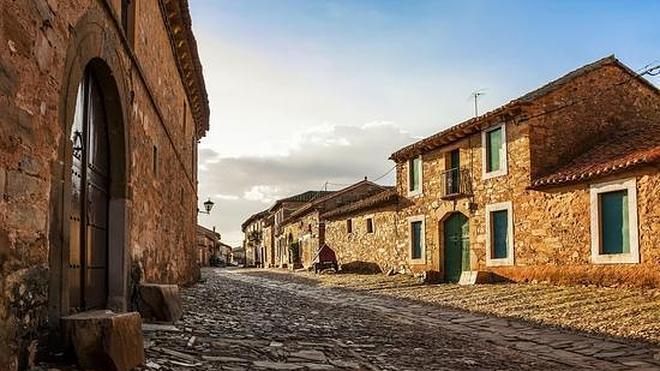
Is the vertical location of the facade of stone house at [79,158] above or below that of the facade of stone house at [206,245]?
above

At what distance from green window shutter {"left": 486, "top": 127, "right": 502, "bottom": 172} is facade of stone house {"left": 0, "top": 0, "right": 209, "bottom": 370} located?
32.4ft

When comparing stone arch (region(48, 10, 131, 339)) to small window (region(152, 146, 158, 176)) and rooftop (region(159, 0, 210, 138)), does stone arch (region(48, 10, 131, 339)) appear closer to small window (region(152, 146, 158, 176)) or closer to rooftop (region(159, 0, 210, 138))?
small window (region(152, 146, 158, 176))

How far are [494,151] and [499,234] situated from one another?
238 centimetres

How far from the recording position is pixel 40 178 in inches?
154

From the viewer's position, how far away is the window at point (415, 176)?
72.5 ft

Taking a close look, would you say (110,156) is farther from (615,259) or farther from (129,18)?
(615,259)

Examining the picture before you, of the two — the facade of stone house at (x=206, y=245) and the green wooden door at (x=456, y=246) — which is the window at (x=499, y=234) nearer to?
the green wooden door at (x=456, y=246)

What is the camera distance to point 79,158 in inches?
219

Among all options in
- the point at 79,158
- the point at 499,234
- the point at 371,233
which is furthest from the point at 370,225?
the point at 79,158

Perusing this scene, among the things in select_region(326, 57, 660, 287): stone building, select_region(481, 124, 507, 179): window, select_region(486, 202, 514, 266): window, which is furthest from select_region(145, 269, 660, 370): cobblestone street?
select_region(481, 124, 507, 179): window

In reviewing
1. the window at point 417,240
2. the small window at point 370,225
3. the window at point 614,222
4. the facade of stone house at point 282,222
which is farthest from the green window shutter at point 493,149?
the facade of stone house at point 282,222

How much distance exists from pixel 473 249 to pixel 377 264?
750cm

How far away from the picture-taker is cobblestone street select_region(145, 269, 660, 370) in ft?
17.8

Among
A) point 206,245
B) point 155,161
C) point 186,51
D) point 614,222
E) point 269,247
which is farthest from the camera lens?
point 206,245
